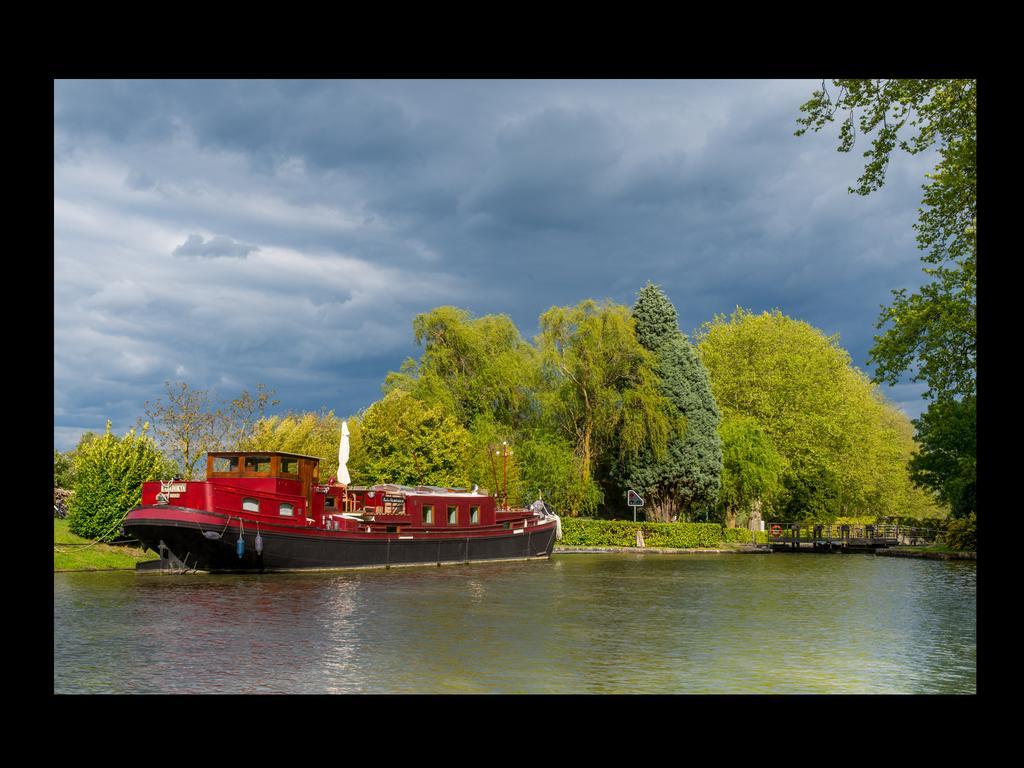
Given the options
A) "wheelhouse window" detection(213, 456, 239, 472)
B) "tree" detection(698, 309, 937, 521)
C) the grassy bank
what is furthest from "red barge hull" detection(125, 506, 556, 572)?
"tree" detection(698, 309, 937, 521)

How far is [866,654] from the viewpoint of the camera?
47.3 feet

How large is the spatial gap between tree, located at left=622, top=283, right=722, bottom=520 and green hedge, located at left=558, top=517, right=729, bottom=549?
2.59 metres

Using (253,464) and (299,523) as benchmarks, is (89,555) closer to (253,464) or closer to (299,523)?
(253,464)

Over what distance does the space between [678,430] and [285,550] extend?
86.0 ft

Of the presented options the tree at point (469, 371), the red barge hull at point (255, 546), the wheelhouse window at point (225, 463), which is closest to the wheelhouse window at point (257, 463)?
the wheelhouse window at point (225, 463)

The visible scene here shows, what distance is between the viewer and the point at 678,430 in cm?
4791

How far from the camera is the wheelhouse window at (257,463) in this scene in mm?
28984

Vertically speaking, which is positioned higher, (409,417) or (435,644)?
(409,417)

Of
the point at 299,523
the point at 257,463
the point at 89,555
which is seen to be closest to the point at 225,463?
the point at 257,463
